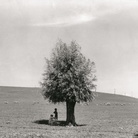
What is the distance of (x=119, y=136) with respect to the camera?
30.5 m

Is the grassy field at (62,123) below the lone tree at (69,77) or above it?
below

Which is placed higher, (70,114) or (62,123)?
(70,114)

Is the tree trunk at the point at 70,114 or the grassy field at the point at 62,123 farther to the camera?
the tree trunk at the point at 70,114

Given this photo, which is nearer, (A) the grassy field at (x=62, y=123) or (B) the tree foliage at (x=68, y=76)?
(A) the grassy field at (x=62, y=123)

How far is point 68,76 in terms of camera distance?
42.7 metres

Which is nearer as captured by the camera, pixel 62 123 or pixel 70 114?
pixel 70 114

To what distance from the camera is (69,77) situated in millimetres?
42750

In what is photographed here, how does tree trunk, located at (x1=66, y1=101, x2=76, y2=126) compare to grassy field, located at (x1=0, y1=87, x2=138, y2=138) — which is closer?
grassy field, located at (x1=0, y1=87, x2=138, y2=138)

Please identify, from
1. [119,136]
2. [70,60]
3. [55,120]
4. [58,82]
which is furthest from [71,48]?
[119,136]

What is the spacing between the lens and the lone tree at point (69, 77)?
42.8 metres

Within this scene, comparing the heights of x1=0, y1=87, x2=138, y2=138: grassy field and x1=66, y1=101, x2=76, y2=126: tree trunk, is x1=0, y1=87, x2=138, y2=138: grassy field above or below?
below

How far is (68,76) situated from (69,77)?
0.67 feet

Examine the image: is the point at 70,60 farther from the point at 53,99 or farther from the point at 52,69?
the point at 53,99

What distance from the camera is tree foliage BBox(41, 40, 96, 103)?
42812mm
